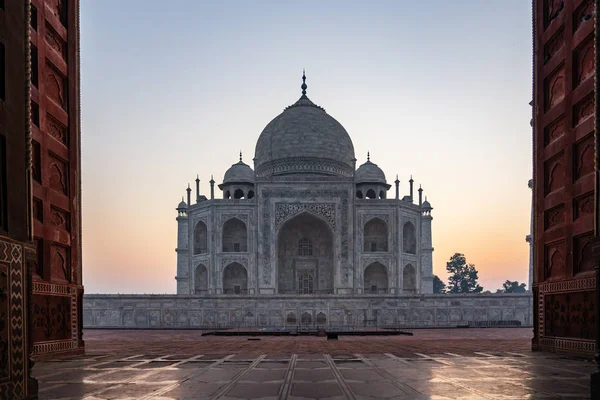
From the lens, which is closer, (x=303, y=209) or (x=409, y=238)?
(x=303, y=209)

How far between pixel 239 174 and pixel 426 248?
1422cm

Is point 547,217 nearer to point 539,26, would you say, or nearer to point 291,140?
point 539,26

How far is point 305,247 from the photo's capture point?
1407 inches

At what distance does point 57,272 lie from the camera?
9.59m

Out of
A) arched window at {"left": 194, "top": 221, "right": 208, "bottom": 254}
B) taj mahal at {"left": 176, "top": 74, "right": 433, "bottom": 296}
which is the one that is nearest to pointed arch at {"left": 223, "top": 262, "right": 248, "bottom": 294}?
taj mahal at {"left": 176, "top": 74, "right": 433, "bottom": 296}

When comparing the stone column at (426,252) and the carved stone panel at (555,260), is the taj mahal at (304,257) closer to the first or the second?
the stone column at (426,252)

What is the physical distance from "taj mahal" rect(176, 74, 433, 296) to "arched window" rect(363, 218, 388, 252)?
6 centimetres

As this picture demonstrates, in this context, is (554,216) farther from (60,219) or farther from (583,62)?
(60,219)

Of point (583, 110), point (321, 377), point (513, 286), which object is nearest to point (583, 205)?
point (583, 110)

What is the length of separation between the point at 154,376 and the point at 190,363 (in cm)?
150

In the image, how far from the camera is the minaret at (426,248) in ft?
132

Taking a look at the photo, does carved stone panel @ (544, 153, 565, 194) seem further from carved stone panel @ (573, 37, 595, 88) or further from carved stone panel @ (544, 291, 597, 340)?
carved stone panel @ (544, 291, 597, 340)

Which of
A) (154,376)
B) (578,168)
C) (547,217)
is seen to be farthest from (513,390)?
(547,217)

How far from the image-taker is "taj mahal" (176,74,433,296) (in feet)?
110
